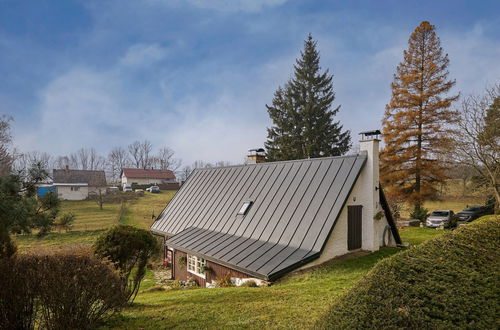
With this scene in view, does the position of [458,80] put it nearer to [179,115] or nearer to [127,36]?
[179,115]

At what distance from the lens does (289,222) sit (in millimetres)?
10828

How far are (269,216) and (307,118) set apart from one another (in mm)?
22079

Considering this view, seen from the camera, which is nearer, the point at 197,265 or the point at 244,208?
the point at 197,265

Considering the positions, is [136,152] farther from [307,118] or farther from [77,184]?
[307,118]

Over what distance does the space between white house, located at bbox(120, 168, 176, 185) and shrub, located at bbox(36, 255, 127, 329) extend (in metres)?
56.4

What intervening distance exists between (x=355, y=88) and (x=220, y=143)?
38.9 ft

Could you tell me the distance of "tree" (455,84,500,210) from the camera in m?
21.5

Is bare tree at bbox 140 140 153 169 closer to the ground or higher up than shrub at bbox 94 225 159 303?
higher up

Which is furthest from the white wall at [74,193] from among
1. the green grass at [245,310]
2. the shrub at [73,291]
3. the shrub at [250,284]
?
the shrub at [73,291]

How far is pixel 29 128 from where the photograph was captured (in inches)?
508

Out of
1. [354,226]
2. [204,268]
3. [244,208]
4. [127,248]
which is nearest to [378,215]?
[354,226]

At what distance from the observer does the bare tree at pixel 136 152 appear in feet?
233

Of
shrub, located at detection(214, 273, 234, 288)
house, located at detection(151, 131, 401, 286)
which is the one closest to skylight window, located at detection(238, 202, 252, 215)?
house, located at detection(151, 131, 401, 286)

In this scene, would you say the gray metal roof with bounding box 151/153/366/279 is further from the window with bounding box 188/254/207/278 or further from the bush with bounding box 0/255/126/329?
the bush with bounding box 0/255/126/329
